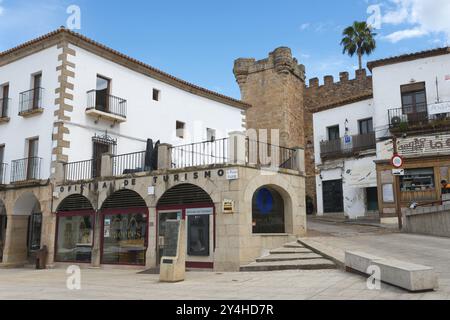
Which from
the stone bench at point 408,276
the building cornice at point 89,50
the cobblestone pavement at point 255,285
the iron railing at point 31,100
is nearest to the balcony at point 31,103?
the iron railing at point 31,100

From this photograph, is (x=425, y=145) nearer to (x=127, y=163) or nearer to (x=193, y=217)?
(x=193, y=217)

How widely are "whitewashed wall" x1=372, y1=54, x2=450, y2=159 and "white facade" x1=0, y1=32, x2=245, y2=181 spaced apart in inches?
358

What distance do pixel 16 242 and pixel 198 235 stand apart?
29.0 ft

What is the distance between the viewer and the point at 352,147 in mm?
25906

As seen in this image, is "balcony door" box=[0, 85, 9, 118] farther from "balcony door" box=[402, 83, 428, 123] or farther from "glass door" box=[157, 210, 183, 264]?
"balcony door" box=[402, 83, 428, 123]

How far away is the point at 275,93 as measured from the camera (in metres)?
32.7

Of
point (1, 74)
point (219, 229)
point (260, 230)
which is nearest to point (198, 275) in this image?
point (219, 229)

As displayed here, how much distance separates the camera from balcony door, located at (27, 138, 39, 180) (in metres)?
16.9

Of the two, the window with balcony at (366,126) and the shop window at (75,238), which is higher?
the window with balcony at (366,126)

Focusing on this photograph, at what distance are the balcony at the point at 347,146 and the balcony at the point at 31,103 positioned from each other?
17.0 metres

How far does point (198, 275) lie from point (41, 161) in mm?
8768

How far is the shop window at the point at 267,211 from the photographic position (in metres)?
13.2

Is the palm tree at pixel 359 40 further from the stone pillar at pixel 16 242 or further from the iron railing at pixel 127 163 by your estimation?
the stone pillar at pixel 16 242

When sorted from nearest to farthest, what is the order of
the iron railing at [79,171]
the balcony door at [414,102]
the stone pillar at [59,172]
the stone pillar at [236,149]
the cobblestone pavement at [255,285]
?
1. the cobblestone pavement at [255,285]
2. the stone pillar at [236,149]
3. the stone pillar at [59,172]
4. the iron railing at [79,171]
5. the balcony door at [414,102]
